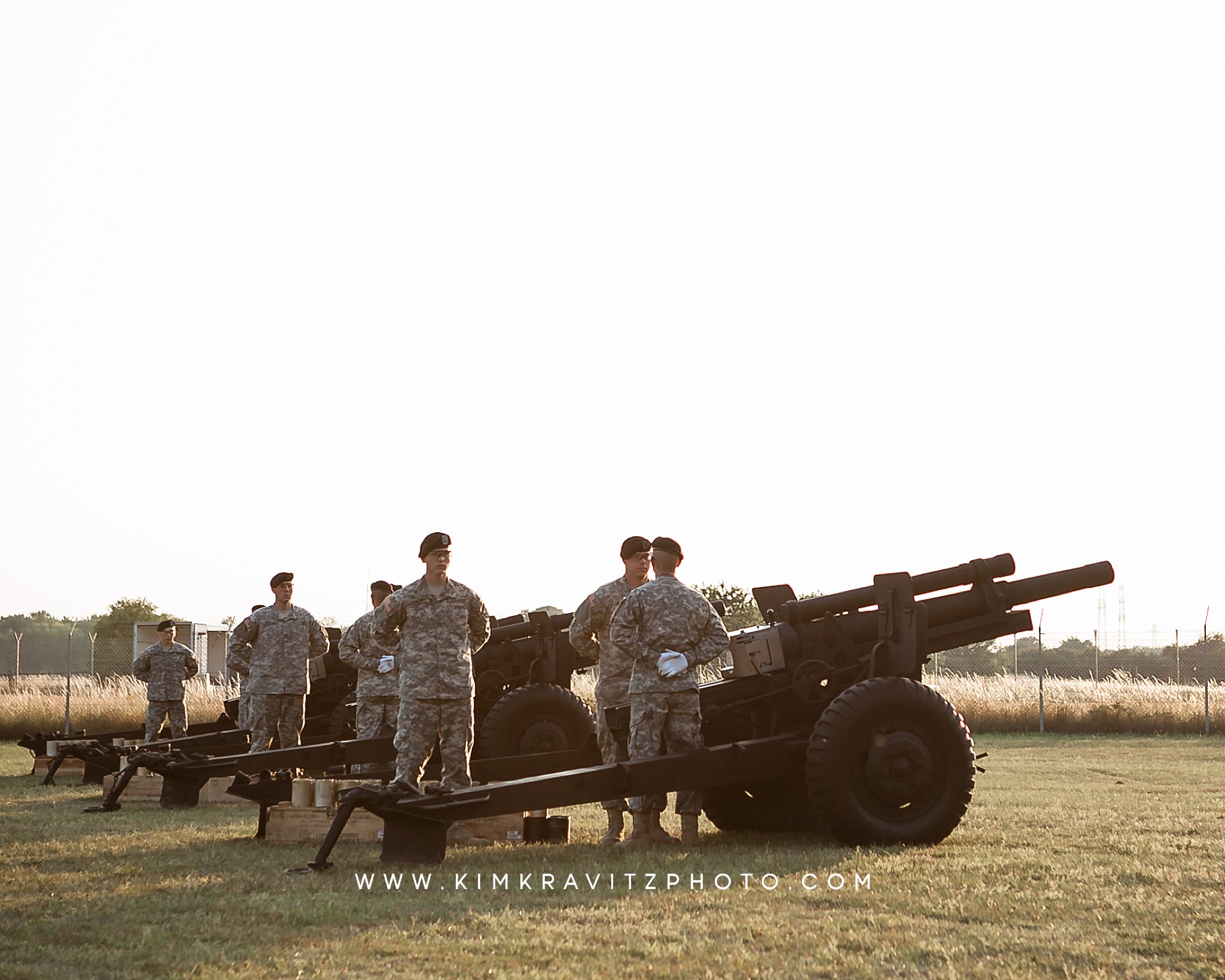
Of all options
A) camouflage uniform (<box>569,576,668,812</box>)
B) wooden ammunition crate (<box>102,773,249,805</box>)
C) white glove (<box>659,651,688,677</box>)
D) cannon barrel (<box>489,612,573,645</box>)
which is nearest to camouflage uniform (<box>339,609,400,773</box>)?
cannon barrel (<box>489,612,573,645</box>)

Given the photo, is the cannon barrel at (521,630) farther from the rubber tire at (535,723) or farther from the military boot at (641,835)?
the military boot at (641,835)

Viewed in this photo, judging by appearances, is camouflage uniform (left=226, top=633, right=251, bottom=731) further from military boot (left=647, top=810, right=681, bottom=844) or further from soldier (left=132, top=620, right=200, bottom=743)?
military boot (left=647, top=810, right=681, bottom=844)

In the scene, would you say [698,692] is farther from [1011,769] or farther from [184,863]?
[1011,769]

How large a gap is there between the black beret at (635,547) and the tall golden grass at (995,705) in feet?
46.7

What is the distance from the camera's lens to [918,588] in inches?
358

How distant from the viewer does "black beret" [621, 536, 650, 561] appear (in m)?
9.23

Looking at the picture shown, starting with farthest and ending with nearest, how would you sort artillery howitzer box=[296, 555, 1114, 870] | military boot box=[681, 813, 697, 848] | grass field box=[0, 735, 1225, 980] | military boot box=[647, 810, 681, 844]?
1. military boot box=[681, 813, 697, 848]
2. military boot box=[647, 810, 681, 844]
3. artillery howitzer box=[296, 555, 1114, 870]
4. grass field box=[0, 735, 1225, 980]

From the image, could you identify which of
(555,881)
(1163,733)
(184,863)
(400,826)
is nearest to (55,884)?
(184,863)

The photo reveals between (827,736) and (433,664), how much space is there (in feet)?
8.32

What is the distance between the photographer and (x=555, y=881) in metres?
6.96

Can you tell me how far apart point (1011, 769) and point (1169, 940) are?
10.8 metres

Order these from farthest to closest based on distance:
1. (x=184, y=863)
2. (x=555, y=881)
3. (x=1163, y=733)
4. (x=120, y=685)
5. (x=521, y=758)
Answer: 1. (x=120, y=685)
2. (x=1163, y=733)
3. (x=521, y=758)
4. (x=184, y=863)
5. (x=555, y=881)

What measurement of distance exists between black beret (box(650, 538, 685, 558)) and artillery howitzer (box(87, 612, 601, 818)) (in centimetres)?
214

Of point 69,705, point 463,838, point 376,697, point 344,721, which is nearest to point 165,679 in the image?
point 344,721
